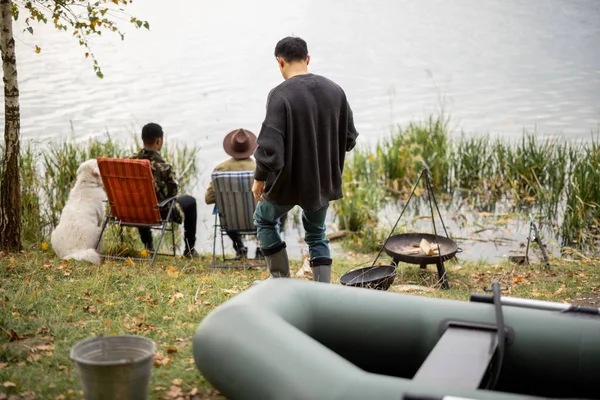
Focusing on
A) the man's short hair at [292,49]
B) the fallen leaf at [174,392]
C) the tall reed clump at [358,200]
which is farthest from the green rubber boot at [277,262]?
the tall reed clump at [358,200]

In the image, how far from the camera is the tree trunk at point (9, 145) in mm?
6375

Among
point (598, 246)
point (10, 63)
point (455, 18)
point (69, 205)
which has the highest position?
point (455, 18)

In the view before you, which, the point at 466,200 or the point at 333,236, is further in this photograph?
the point at 466,200

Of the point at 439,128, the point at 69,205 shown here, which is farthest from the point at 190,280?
the point at 439,128

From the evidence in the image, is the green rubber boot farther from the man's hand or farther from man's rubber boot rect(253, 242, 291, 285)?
the man's hand

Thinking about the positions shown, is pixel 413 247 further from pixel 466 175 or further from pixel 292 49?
pixel 466 175

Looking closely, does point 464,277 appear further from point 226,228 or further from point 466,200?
point 466,200

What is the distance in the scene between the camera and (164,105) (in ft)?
57.0

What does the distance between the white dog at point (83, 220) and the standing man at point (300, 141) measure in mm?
2586

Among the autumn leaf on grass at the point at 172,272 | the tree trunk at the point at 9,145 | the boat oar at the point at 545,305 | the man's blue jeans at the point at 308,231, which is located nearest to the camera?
the boat oar at the point at 545,305

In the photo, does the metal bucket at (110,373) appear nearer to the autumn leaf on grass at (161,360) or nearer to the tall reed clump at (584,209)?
the autumn leaf on grass at (161,360)

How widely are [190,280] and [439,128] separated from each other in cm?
571

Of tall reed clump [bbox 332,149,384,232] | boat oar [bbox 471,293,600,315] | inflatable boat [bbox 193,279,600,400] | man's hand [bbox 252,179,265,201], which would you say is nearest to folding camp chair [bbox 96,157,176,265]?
man's hand [bbox 252,179,265,201]

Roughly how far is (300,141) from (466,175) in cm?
613
